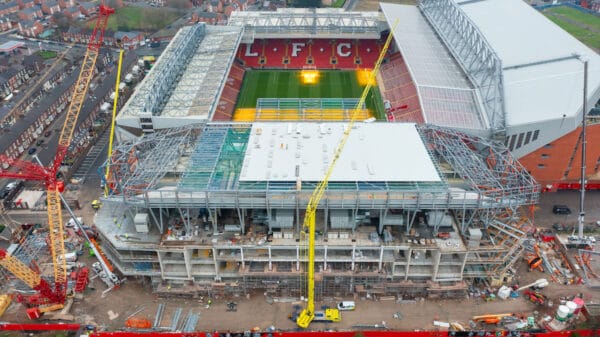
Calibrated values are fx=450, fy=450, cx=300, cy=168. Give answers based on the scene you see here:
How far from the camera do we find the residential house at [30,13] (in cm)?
15588

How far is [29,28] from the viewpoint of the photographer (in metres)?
147

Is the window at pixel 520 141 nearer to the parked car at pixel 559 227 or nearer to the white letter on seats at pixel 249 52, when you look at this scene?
the parked car at pixel 559 227

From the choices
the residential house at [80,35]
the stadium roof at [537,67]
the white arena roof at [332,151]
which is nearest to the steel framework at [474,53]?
the stadium roof at [537,67]

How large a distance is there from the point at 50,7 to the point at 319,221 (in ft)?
502

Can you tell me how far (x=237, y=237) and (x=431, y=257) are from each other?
2548 cm

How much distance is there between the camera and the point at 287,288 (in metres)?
59.5

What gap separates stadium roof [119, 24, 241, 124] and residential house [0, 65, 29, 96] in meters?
42.5

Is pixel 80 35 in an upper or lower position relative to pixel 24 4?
lower

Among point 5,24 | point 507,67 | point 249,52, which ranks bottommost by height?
point 249,52

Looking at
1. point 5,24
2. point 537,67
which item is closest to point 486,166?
point 537,67

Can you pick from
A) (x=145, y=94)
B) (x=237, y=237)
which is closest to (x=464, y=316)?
(x=237, y=237)

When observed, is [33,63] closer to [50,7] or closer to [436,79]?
[50,7]

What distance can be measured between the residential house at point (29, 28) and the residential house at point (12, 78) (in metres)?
36.7

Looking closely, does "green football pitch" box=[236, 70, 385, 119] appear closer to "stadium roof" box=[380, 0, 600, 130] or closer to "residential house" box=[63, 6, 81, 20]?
"stadium roof" box=[380, 0, 600, 130]
